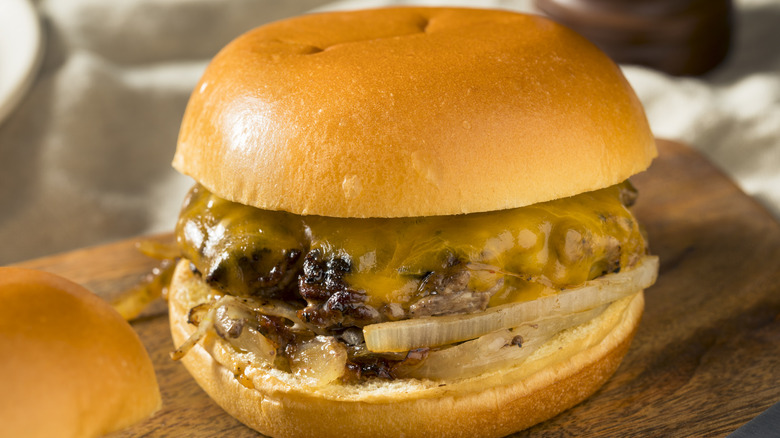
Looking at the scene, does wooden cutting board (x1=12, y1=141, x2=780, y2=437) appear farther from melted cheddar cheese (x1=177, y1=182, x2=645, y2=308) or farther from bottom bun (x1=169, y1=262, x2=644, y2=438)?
melted cheddar cheese (x1=177, y1=182, x2=645, y2=308)

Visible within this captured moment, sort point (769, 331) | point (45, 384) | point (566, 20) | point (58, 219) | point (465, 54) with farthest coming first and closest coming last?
1. point (566, 20)
2. point (58, 219)
3. point (769, 331)
4. point (465, 54)
5. point (45, 384)

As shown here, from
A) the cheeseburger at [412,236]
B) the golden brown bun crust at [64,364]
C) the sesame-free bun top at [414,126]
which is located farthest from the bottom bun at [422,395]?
the sesame-free bun top at [414,126]

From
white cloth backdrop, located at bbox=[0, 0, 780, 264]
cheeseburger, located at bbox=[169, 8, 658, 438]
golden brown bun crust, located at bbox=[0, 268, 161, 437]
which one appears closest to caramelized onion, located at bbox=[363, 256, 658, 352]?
cheeseburger, located at bbox=[169, 8, 658, 438]

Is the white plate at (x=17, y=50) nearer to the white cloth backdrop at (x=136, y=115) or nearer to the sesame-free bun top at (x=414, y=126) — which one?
the white cloth backdrop at (x=136, y=115)

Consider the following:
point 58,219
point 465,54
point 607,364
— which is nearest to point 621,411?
point 607,364

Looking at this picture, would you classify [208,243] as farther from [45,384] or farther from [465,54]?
[465,54]

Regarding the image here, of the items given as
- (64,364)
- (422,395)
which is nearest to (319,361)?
(422,395)
